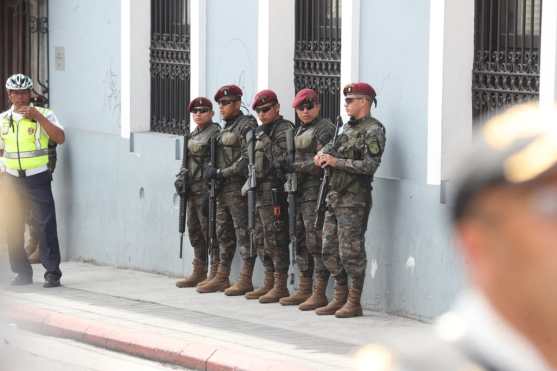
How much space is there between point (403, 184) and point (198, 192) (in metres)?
2.40

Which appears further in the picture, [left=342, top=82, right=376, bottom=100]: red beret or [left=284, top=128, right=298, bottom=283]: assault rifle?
[left=284, top=128, right=298, bottom=283]: assault rifle

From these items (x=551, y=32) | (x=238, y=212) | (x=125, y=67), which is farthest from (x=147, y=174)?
(x=551, y=32)

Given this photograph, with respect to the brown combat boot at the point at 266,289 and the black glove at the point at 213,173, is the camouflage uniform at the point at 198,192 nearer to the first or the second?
the black glove at the point at 213,173

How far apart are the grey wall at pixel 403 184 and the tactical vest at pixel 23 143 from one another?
343 centimetres

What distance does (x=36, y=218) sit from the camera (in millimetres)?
13812

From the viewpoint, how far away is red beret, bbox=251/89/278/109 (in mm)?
11781

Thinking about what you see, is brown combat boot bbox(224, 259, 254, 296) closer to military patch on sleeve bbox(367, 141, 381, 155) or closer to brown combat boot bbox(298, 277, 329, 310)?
brown combat boot bbox(298, 277, 329, 310)

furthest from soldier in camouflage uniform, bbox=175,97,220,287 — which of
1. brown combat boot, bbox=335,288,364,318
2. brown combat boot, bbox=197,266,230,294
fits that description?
brown combat boot, bbox=335,288,364,318

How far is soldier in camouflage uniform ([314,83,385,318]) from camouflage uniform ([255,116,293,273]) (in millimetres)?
708

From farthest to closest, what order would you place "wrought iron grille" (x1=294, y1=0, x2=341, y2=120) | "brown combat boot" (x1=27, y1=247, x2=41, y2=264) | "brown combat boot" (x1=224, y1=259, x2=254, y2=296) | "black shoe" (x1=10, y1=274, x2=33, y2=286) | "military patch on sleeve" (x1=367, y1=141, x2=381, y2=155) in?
"brown combat boot" (x1=27, y1=247, x2=41, y2=264), "black shoe" (x1=10, y1=274, x2=33, y2=286), "brown combat boot" (x1=224, y1=259, x2=254, y2=296), "wrought iron grille" (x1=294, y1=0, x2=341, y2=120), "military patch on sleeve" (x1=367, y1=141, x2=381, y2=155)

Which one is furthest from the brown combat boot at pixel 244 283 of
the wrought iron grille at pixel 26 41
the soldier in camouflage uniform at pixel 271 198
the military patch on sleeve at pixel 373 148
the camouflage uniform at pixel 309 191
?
the wrought iron grille at pixel 26 41

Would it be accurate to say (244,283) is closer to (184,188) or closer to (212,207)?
(212,207)

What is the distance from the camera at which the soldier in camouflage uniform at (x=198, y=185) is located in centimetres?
1273

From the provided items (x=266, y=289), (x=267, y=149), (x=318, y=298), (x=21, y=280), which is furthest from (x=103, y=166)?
(x=318, y=298)
